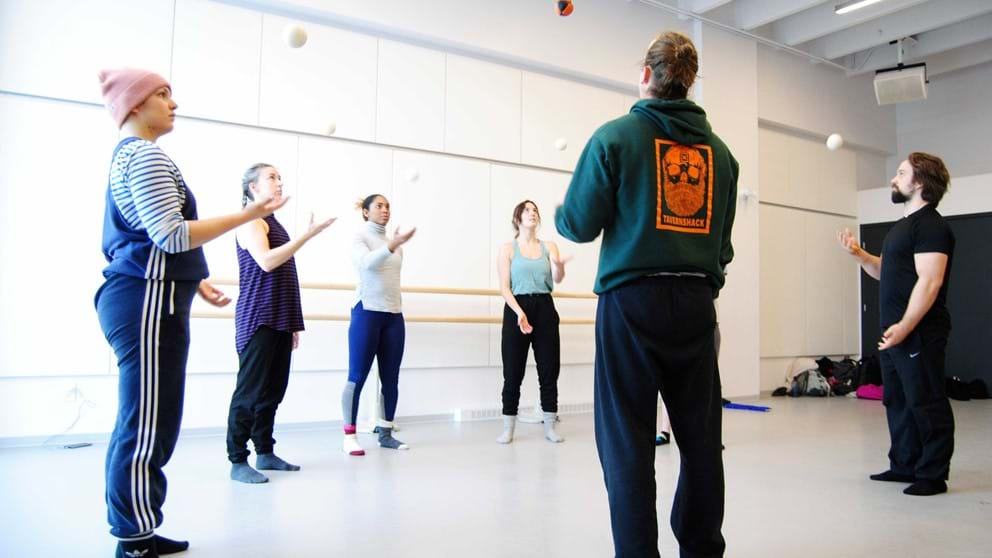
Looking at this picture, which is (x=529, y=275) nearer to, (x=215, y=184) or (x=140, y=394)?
(x=215, y=184)

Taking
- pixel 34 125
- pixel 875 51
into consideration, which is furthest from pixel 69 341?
pixel 875 51

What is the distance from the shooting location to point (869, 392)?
6.86 m

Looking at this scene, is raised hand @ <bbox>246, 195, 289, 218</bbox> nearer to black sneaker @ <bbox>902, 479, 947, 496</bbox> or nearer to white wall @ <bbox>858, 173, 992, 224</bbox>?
black sneaker @ <bbox>902, 479, 947, 496</bbox>

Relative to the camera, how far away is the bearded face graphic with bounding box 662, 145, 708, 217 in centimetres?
158

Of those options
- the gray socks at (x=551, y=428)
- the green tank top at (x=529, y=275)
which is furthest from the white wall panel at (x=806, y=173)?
the gray socks at (x=551, y=428)

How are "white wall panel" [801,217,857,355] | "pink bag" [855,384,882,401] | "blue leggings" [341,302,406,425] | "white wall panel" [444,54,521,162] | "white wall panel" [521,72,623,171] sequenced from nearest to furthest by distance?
"blue leggings" [341,302,406,425]
"white wall panel" [444,54,521,162]
"white wall panel" [521,72,623,171]
"pink bag" [855,384,882,401]
"white wall panel" [801,217,857,355]

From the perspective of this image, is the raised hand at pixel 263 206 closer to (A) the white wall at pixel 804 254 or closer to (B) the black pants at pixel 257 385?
(B) the black pants at pixel 257 385

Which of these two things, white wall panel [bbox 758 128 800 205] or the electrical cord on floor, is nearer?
the electrical cord on floor

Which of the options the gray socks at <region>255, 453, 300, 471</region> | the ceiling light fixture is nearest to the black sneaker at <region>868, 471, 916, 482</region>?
the gray socks at <region>255, 453, 300, 471</region>

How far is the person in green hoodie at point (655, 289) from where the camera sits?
1.54 metres

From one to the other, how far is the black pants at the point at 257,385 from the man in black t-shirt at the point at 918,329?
2.75m

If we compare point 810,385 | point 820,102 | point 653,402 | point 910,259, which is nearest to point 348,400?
point 653,402

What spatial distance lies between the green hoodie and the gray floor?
3.42 feet

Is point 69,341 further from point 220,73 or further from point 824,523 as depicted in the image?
point 824,523
